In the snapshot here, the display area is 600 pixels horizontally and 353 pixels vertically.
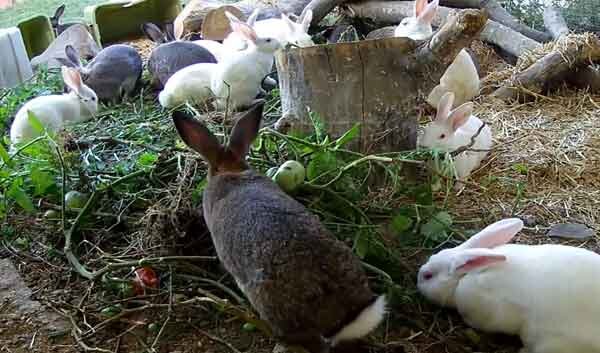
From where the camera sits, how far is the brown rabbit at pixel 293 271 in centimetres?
156

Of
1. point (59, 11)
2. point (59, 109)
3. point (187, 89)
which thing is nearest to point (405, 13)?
point (187, 89)

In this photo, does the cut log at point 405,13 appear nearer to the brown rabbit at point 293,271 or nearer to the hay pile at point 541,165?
the hay pile at point 541,165

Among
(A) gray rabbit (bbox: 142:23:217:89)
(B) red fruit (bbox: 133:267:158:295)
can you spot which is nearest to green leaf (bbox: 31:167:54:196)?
(B) red fruit (bbox: 133:267:158:295)

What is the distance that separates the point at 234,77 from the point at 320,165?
1.48m

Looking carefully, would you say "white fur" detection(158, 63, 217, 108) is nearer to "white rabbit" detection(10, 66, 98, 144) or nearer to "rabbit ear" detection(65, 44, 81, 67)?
"white rabbit" detection(10, 66, 98, 144)

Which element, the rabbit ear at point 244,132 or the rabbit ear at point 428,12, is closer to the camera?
the rabbit ear at point 244,132

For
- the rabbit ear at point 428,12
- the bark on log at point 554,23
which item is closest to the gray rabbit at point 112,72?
the rabbit ear at point 428,12

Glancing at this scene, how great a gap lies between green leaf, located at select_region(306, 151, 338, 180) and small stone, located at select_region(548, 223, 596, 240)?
0.86 meters

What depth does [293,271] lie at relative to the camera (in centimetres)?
158

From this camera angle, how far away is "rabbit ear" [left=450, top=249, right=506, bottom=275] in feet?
6.07

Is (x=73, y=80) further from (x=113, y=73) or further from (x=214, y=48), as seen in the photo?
(x=214, y=48)

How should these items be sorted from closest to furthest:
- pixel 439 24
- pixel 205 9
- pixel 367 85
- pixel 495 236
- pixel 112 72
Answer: pixel 495 236
pixel 367 85
pixel 112 72
pixel 439 24
pixel 205 9

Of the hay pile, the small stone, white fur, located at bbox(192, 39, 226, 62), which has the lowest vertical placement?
the hay pile

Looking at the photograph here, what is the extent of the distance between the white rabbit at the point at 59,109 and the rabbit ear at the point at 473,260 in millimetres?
2312
